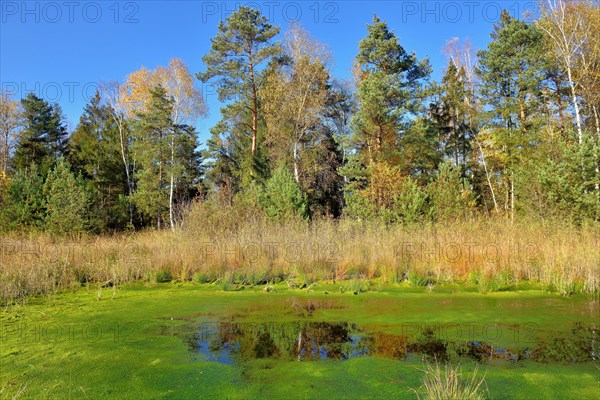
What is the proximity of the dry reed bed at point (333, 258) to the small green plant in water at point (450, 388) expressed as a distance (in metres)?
4.27

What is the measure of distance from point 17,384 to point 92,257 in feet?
19.5

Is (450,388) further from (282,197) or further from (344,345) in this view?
(282,197)

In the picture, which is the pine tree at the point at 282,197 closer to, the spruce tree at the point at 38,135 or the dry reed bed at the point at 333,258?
the dry reed bed at the point at 333,258

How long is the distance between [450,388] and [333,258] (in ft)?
19.9

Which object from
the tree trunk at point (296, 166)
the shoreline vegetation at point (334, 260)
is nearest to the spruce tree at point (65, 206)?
the shoreline vegetation at point (334, 260)

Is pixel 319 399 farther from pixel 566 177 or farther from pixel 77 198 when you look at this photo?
pixel 77 198

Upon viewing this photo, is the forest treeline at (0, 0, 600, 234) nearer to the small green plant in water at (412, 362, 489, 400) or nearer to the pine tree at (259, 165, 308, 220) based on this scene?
the pine tree at (259, 165, 308, 220)

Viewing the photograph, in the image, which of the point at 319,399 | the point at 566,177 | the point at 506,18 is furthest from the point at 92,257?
the point at 506,18

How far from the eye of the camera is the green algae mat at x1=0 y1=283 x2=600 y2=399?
10.7 feet

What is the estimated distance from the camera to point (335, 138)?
18672 mm

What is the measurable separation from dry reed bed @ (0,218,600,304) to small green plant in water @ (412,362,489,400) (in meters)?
4.27

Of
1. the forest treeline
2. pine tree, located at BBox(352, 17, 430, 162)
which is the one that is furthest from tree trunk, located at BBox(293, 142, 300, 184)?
pine tree, located at BBox(352, 17, 430, 162)

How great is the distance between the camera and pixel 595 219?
35.2ft

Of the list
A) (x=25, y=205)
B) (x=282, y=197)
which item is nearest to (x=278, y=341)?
(x=282, y=197)
